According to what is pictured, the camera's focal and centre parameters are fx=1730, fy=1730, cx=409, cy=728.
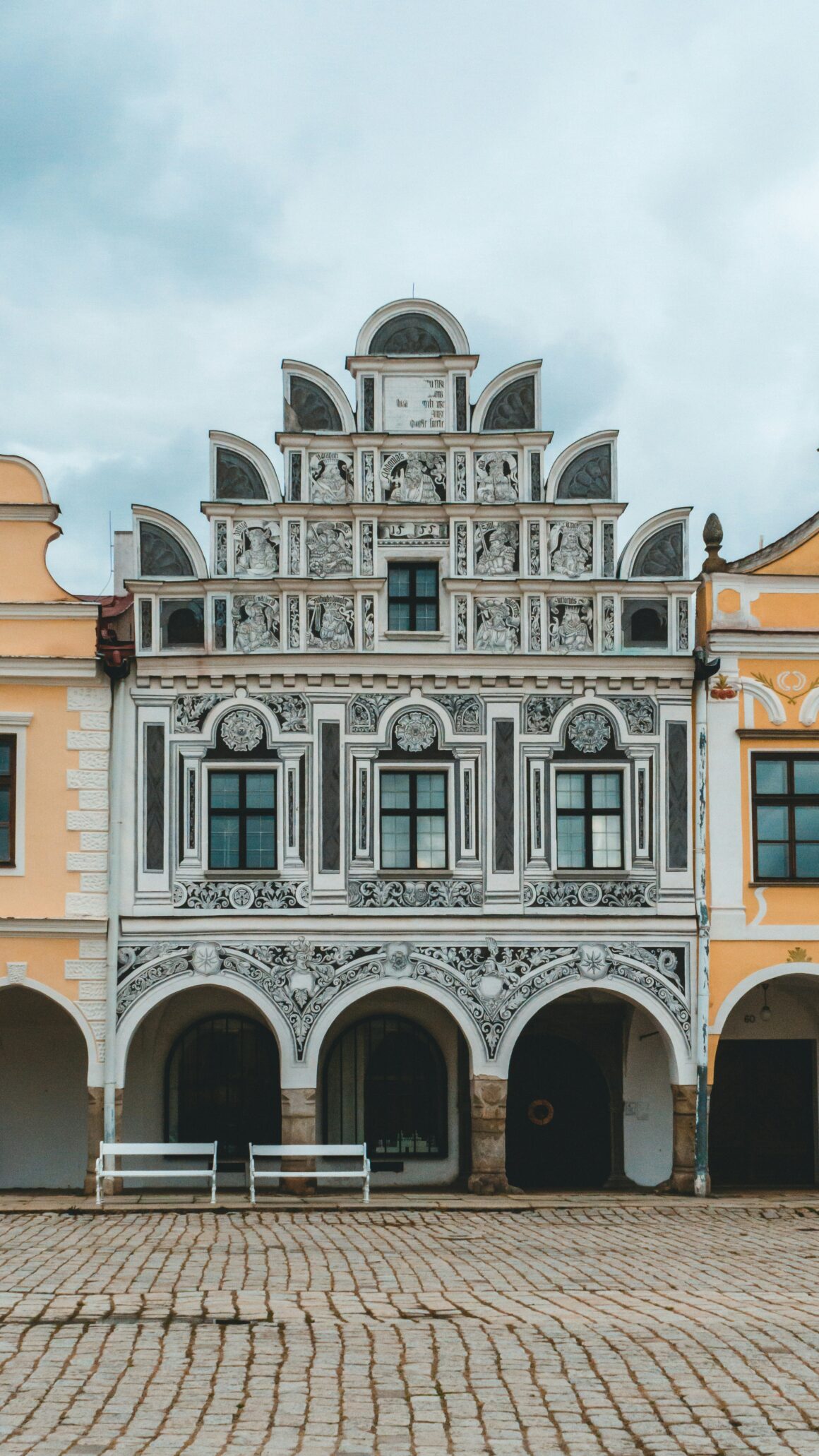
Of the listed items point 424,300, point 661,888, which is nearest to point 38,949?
point 661,888

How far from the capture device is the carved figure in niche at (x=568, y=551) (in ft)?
74.7

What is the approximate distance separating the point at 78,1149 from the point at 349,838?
5.76 meters

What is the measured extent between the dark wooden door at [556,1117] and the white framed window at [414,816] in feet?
11.4

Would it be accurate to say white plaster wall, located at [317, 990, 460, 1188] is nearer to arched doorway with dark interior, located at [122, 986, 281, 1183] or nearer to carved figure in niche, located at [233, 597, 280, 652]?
arched doorway with dark interior, located at [122, 986, 281, 1183]

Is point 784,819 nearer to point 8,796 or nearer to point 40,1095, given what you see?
point 8,796

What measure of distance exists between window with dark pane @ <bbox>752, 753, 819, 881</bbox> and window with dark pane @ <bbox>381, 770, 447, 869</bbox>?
4.10 meters

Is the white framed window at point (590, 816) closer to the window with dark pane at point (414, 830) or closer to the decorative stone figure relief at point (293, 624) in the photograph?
the window with dark pane at point (414, 830)

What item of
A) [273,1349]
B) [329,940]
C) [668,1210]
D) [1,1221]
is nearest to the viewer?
[273,1349]

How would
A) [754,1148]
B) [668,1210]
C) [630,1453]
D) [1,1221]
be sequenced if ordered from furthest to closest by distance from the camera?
[754,1148] → [668,1210] → [1,1221] → [630,1453]

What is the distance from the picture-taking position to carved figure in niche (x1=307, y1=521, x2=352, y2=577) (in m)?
22.7

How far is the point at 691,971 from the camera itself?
22234 mm

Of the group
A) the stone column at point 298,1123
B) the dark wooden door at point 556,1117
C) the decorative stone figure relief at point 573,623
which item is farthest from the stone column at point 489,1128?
the decorative stone figure relief at point 573,623

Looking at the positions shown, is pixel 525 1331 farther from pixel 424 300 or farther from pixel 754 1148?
pixel 424 300

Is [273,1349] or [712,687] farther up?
[712,687]
